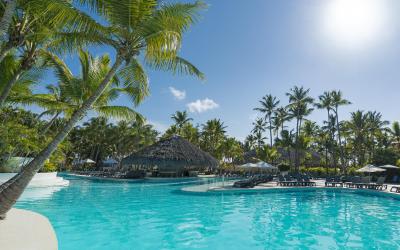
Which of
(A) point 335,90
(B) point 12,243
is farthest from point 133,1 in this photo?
(A) point 335,90

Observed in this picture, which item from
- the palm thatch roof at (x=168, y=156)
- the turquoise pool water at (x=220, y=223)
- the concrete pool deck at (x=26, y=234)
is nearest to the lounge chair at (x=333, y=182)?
the turquoise pool water at (x=220, y=223)

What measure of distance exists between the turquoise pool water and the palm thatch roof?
573 inches

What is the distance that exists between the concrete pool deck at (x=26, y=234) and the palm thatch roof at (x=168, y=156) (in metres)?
22.7

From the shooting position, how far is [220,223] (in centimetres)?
990

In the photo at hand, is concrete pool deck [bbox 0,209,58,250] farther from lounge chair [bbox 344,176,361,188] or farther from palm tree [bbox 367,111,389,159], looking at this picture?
palm tree [bbox 367,111,389,159]

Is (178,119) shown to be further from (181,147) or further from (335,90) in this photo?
(335,90)

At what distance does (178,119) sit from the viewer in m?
49.5

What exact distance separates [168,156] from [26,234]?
24251mm

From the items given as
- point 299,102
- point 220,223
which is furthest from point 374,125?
point 220,223

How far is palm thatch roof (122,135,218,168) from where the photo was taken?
29.9 m

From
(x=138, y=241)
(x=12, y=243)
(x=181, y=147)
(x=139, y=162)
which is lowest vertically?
(x=138, y=241)

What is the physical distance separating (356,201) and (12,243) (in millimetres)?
16091

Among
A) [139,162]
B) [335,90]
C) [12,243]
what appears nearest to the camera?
[12,243]

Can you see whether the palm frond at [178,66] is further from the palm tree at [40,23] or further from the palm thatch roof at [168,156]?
the palm thatch roof at [168,156]
